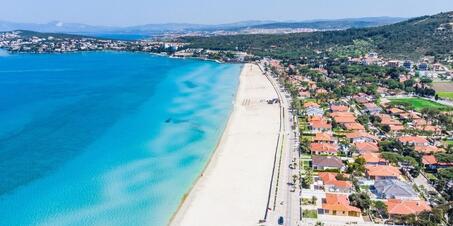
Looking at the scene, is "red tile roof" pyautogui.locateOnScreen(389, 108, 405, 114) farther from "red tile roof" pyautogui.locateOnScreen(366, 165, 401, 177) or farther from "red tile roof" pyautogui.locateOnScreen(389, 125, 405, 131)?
"red tile roof" pyautogui.locateOnScreen(366, 165, 401, 177)

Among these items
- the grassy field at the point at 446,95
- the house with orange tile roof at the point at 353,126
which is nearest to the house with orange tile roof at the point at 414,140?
Result: the house with orange tile roof at the point at 353,126

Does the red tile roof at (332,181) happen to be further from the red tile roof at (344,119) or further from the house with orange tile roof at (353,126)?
the red tile roof at (344,119)

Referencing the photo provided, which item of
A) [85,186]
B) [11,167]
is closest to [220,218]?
[85,186]

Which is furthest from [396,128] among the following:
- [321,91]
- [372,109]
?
[321,91]

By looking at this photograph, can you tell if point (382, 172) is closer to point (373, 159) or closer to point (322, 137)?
point (373, 159)

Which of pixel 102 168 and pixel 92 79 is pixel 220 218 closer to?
pixel 102 168

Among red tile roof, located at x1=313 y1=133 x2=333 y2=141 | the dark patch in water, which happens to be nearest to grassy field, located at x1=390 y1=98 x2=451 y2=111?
red tile roof, located at x1=313 y1=133 x2=333 y2=141
